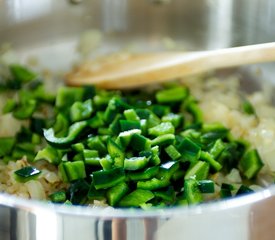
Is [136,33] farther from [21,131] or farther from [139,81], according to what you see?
[21,131]

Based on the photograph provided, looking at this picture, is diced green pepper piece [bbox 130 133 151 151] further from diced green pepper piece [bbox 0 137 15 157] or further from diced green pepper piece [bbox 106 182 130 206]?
diced green pepper piece [bbox 0 137 15 157]

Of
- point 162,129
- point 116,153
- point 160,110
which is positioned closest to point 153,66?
point 160,110

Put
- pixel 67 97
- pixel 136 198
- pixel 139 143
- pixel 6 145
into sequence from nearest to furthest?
pixel 136 198
pixel 139 143
pixel 6 145
pixel 67 97

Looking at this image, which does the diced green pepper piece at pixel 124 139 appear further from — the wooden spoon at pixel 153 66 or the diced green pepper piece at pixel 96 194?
the wooden spoon at pixel 153 66

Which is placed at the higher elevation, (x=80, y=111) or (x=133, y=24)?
(x=133, y=24)

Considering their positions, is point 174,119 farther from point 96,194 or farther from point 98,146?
point 96,194

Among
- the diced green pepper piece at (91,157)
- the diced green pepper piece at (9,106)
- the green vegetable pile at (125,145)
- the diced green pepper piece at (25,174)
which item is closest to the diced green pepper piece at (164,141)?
the green vegetable pile at (125,145)

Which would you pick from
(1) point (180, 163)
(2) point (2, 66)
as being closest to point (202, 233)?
(1) point (180, 163)
